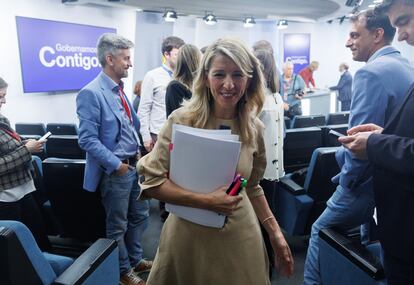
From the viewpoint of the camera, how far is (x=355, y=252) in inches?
60.7

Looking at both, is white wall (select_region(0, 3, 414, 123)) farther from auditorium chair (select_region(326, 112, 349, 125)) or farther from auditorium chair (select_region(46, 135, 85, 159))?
auditorium chair (select_region(46, 135, 85, 159))

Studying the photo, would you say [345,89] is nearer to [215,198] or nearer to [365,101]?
[365,101]

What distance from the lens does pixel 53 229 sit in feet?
8.75

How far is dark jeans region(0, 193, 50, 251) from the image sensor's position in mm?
2032

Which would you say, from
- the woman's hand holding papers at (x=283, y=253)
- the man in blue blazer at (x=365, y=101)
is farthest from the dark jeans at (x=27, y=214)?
the man in blue blazer at (x=365, y=101)

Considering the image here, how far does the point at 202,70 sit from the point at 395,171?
67 cm

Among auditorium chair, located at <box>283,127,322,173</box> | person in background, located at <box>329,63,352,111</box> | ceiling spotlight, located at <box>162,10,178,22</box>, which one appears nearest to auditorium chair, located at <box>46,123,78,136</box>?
auditorium chair, located at <box>283,127,322,173</box>

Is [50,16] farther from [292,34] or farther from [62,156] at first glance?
[292,34]

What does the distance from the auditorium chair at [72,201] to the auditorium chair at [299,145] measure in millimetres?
1602

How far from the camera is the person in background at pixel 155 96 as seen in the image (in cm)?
289

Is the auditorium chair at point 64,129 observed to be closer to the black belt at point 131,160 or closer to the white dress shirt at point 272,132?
the black belt at point 131,160

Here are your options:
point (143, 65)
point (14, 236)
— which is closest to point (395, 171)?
point (14, 236)

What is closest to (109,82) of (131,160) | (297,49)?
(131,160)

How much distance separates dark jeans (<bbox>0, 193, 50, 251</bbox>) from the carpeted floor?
0.79 m
